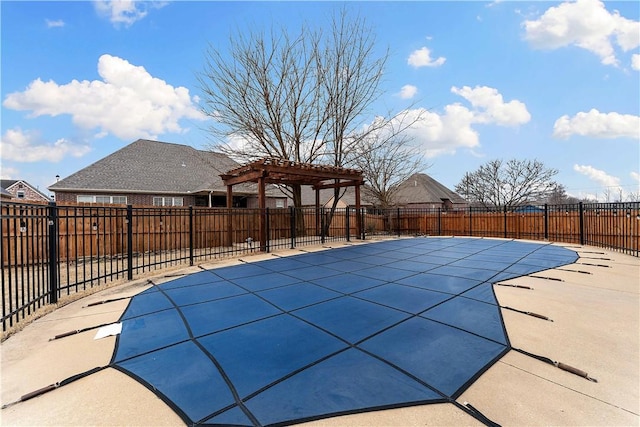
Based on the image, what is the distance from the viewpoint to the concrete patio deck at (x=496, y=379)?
184cm

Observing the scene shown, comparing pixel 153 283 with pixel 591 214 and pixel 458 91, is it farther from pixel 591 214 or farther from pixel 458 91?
pixel 458 91

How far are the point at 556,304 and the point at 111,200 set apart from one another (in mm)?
19330

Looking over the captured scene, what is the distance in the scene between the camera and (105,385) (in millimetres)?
2229

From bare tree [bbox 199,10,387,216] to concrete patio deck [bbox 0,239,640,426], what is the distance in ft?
38.7

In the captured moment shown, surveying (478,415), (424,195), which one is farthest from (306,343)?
(424,195)

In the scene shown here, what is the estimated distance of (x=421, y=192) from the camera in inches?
1152

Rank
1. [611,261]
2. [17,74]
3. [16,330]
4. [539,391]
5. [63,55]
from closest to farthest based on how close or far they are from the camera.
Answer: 1. [539,391]
2. [16,330]
3. [611,261]
4. [17,74]
5. [63,55]

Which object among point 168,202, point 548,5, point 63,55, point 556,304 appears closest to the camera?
point 556,304

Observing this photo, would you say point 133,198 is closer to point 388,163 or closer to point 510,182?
point 388,163

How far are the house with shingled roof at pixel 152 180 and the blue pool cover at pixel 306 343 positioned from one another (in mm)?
11975

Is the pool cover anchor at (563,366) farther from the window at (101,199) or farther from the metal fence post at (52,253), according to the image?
the window at (101,199)

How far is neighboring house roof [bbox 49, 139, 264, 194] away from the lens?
1546 centimetres

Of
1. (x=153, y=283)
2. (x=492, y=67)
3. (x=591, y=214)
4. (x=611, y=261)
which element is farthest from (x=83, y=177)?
(x=591, y=214)

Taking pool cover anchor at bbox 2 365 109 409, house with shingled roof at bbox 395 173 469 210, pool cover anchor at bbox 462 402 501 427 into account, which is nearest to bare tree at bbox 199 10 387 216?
pool cover anchor at bbox 2 365 109 409
